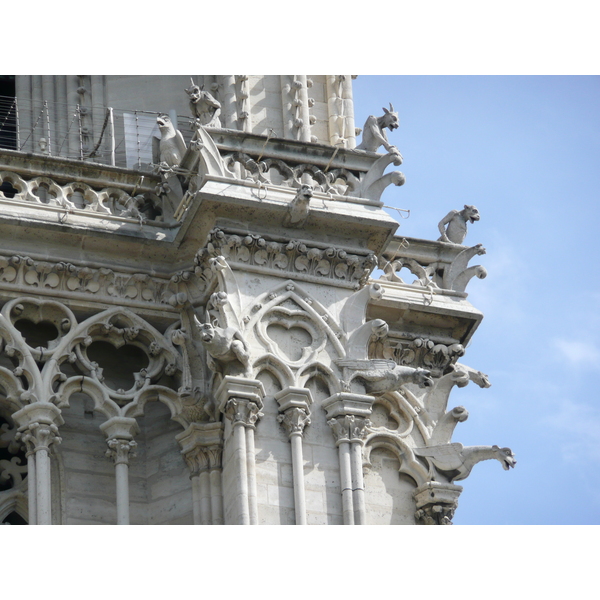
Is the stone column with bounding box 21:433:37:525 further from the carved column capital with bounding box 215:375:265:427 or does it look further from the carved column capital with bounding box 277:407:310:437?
the carved column capital with bounding box 277:407:310:437

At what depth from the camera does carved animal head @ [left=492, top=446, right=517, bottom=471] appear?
810 inches

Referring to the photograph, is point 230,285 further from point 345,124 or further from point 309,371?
point 345,124

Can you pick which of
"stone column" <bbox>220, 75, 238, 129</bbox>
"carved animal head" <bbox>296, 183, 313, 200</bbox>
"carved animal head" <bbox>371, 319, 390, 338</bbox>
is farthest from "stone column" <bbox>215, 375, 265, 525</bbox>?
"stone column" <bbox>220, 75, 238, 129</bbox>

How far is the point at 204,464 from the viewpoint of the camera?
66.0 feet

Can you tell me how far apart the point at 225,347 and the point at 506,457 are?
2912mm

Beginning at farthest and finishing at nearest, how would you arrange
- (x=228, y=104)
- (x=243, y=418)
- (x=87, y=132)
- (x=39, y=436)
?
(x=87, y=132) < (x=228, y=104) < (x=39, y=436) < (x=243, y=418)

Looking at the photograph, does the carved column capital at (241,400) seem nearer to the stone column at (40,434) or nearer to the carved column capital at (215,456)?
the carved column capital at (215,456)

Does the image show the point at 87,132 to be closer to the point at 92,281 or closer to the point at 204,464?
the point at 92,281

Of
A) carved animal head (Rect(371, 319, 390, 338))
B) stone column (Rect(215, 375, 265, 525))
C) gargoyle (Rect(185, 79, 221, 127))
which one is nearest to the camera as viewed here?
stone column (Rect(215, 375, 265, 525))

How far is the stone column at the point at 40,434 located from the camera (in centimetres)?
1952

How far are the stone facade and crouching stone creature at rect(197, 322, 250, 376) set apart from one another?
18mm

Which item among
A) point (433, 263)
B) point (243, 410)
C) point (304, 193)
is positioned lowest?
point (243, 410)

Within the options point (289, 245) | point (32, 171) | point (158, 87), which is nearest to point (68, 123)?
point (158, 87)

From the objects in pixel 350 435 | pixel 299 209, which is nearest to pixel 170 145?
pixel 299 209
